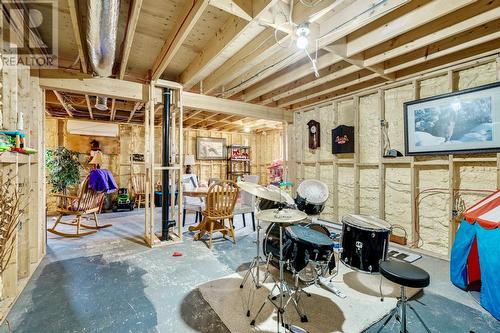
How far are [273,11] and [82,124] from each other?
6.16 meters

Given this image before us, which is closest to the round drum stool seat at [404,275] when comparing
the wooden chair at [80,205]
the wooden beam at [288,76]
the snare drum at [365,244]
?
the snare drum at [365,244]

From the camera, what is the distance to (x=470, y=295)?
2.20 m

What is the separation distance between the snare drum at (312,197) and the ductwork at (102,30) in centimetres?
282

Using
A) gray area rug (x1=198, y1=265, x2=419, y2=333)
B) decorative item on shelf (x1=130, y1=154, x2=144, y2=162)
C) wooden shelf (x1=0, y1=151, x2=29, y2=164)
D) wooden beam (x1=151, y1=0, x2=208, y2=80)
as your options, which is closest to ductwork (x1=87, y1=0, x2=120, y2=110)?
wooden beam (x1=151, y1=0, x2=208, y2=80)

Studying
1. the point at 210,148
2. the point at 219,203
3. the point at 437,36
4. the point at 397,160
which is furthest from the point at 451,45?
the point at 210,148

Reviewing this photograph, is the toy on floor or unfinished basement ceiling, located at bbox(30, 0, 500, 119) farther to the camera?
the toy on floor

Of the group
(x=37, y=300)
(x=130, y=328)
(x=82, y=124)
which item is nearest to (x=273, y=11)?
(x=130, y=328)

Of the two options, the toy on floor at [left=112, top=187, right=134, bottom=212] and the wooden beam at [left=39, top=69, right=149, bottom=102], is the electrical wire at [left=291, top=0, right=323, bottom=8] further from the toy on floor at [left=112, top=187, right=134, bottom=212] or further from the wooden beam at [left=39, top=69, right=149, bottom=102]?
the toy on floor at [left=112, top=187, right=134, bottom=212]

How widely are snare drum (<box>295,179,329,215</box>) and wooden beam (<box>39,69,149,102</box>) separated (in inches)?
110

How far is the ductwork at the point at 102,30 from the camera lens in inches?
63.0

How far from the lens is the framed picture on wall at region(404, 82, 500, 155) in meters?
2.66

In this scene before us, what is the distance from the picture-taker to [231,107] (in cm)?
431

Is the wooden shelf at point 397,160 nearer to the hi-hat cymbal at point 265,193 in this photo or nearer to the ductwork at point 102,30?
the hi-hat cymbal at point 265,193

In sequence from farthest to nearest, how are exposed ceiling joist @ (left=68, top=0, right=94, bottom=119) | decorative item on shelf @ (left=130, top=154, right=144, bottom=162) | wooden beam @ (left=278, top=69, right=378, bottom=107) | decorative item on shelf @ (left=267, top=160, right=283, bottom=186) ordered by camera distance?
decorative item on shelf @ (left=267, top=160, right=283, bottom=186)
decorative item on shelf @ (left=130, top=154, right=144, bottom=162)
wooden beam @ (left=278, top=69, right=378, bottom=107)
exposed ceiling joist @ (left=68, top=0, right=94, bottom=119)
